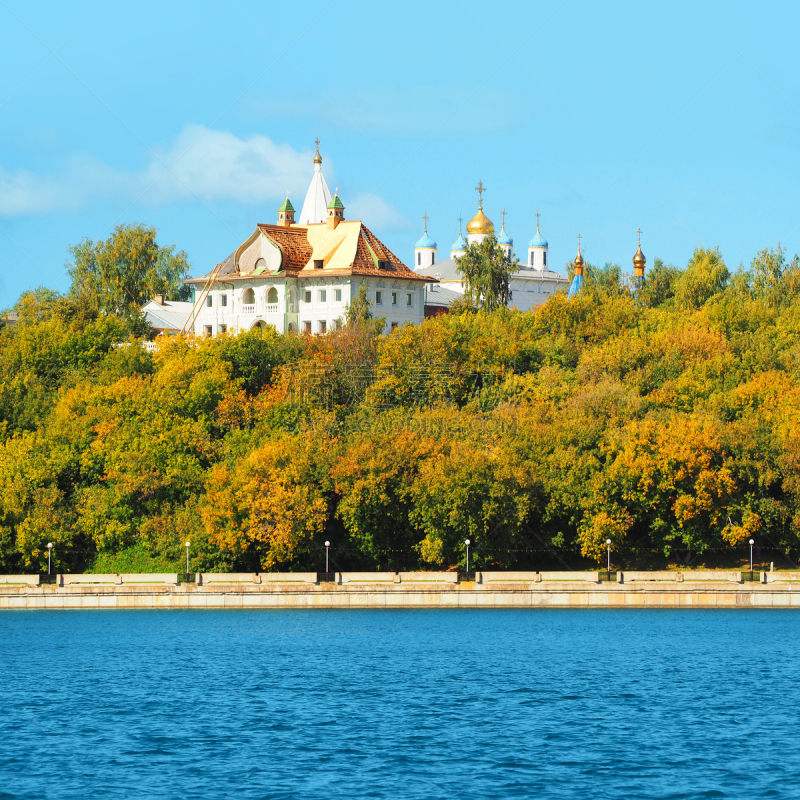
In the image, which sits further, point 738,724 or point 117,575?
point 117,575

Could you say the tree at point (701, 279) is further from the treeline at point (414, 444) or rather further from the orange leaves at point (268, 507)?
the orange leaves at point (268, 507)

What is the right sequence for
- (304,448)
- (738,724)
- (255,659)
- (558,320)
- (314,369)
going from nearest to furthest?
(738,724) → (255,659) → (304,448) → (314,369) → (558,320)

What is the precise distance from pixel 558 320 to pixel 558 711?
153 ft

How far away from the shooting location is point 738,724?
32406 mm

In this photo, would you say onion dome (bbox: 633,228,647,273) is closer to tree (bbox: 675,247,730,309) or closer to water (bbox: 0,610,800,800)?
tree (bbox: 675,247,730,309)

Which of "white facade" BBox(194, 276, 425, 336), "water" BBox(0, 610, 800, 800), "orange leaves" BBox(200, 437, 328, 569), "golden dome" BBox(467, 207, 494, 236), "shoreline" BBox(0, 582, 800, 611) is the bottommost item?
"water" BBox(0, 610, 800, 800)

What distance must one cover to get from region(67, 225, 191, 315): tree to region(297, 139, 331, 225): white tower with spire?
42.5 feet

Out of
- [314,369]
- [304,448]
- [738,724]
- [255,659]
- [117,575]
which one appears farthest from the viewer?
[314,369]

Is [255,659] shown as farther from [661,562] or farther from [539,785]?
[661,562]

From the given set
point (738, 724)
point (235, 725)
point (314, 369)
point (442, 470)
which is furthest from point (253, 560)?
point (738, 724)

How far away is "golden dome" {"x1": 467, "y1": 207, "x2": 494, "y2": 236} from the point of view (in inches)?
4833

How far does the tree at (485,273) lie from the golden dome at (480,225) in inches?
1370

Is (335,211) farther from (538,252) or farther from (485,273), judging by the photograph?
(538,252)

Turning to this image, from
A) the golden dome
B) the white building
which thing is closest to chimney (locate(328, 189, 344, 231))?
the white building
